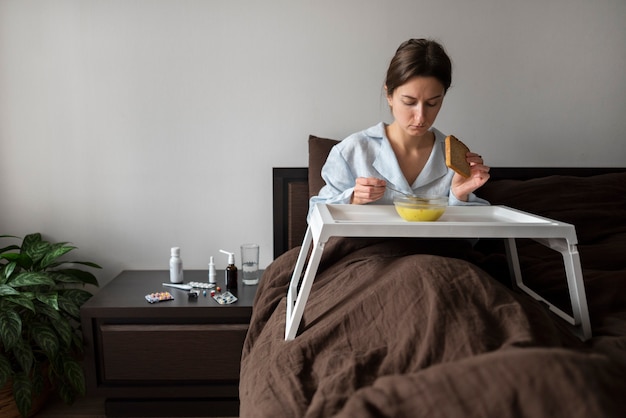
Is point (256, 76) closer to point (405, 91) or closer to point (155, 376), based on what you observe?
point (405, 91)

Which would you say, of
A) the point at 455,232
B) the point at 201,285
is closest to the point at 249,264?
the point at 201,285

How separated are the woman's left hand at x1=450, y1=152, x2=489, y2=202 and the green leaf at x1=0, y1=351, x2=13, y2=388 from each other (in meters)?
1.46

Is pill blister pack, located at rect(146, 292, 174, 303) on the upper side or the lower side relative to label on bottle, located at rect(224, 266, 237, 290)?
lower

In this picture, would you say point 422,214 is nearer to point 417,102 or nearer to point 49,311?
point 417,102

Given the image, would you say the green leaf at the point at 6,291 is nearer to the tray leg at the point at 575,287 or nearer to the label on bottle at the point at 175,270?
the label on bottle at the point at 175,270

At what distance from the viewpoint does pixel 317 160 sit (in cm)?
174

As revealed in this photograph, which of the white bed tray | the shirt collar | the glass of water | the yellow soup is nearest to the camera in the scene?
the white bed tray

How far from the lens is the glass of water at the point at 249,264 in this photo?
181cm

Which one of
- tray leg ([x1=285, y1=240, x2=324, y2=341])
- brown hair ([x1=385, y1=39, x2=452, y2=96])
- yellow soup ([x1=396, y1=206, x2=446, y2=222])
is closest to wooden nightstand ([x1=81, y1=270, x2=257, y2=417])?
tray leg ([x1=285, y1=240, x2=324, y2=341])

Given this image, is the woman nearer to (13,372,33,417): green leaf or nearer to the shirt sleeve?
the shirt sleeve

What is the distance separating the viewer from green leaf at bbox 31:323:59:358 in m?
1.54

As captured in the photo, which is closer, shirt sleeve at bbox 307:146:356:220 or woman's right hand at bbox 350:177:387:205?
woman's right hand at bbox 350:177:387:205

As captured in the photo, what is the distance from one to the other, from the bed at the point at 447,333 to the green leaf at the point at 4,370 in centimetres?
82

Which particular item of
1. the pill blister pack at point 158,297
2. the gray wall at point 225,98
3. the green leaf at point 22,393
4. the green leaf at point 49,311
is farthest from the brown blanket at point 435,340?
the green leaf at point 22,393
